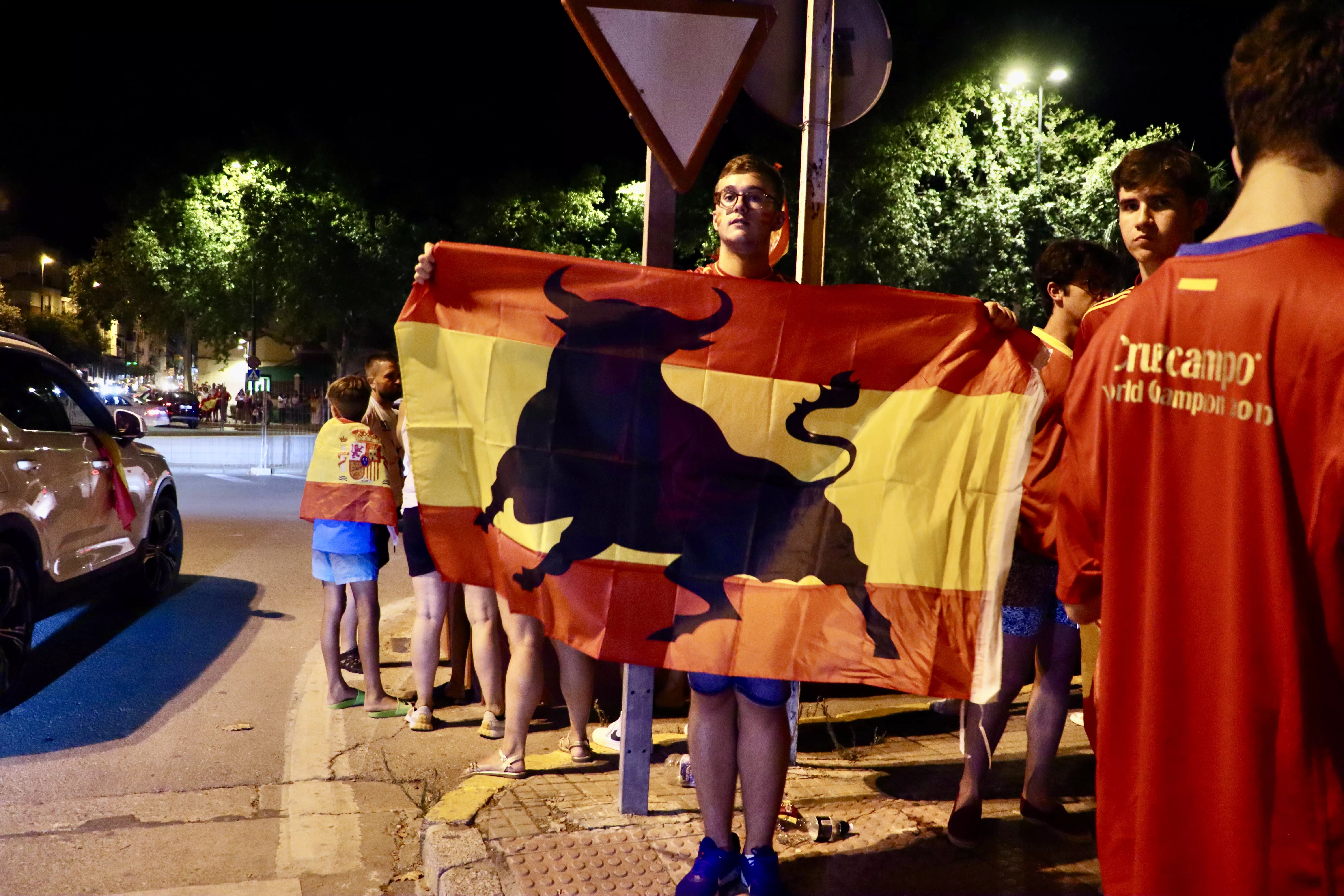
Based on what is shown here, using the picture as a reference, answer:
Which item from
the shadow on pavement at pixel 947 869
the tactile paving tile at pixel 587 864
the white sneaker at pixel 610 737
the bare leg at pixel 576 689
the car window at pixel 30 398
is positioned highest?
the car window at pixel 30 398

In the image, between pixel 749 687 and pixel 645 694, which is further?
pixel 645 694

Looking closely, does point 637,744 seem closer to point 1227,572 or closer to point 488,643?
point 488,643

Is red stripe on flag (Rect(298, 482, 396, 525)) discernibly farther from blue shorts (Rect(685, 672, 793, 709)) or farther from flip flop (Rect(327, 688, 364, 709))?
blue shorts (Rect(685, 672, 793, 709))

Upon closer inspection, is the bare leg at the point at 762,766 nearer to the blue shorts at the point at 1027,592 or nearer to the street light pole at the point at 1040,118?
the blue shorts at the point at 1027,592

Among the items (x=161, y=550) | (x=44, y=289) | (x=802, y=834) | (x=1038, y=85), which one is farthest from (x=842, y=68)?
(x=44, y=289)

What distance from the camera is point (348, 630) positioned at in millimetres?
6266

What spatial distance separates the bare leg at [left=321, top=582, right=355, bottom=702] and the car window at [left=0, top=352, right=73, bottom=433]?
2.13 metres

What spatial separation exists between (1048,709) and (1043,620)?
389 mm

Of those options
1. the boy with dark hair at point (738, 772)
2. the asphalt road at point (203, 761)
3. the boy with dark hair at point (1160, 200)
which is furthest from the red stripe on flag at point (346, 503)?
the boy with dark hair at point (1160, 200)

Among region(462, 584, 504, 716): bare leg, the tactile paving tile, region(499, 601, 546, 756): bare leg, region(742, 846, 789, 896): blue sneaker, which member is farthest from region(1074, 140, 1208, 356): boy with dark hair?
region(462, 584, 504, 716): bare leg

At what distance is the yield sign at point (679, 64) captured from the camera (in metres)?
3.73

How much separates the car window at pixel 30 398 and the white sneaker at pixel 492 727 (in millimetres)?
3154

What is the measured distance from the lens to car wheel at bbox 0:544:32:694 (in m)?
5.58

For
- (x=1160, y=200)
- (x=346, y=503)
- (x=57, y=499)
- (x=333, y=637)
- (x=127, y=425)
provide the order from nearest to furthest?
1. (x=1160, y=200)
2. (x=346, y=503)
3. (x=333, y=637)
4. (x=57, y=499)
5. (x=127, y=425)
